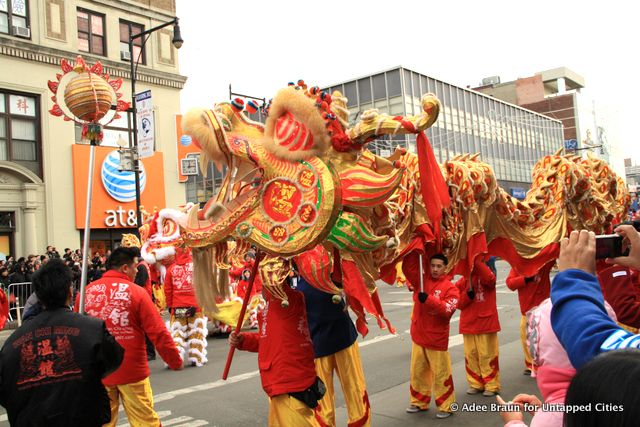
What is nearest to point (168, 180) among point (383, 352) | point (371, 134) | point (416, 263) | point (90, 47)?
point (90, 47)

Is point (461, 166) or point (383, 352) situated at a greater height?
point (461, 166)

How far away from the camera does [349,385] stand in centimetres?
394

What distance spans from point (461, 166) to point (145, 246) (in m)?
5.33

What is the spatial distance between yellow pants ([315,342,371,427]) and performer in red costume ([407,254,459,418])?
1120mm

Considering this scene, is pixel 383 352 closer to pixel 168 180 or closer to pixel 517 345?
pixel 517 345

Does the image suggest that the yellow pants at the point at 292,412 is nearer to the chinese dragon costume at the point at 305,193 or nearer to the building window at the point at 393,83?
the chinese dragon costume at the point at 305,193

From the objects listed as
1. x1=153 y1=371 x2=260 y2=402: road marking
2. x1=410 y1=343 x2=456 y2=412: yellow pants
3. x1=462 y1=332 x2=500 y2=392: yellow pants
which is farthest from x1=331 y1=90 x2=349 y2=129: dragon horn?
x1=153 y1=371 x2=260 y2=402: road marking

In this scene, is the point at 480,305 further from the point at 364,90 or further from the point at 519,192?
the point at 519,192

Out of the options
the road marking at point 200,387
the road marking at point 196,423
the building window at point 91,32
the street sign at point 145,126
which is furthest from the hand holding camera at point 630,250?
the building window at point 91,32

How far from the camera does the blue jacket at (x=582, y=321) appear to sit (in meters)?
1.51

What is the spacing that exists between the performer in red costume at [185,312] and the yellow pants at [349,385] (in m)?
4.01

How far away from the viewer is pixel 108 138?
17.9m

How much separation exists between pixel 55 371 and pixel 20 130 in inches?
639

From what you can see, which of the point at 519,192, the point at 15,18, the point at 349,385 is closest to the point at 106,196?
the point at 15,18
